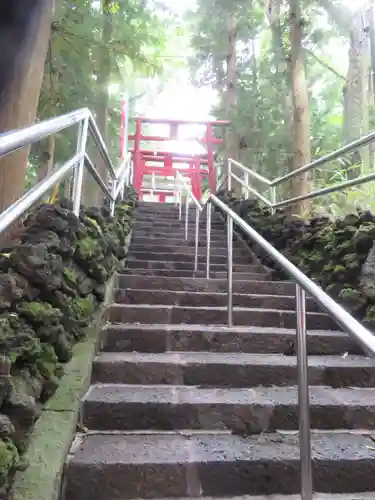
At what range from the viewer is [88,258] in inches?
108

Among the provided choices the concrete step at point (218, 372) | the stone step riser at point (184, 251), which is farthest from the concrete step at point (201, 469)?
the stone step riser at point (184, 251)

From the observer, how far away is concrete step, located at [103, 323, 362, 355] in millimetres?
2850

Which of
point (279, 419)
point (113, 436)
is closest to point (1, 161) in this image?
point (113, 436)

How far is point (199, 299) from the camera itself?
3.59 m

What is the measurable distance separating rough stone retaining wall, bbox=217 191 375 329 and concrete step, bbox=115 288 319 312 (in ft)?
1.03

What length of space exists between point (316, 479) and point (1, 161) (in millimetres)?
2410

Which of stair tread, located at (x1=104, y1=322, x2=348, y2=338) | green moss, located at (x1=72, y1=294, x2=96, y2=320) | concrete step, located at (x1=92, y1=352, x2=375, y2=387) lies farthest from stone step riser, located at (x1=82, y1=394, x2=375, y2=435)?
stair tread, located at (x1=104, y1=322, x2=348, y2=338)

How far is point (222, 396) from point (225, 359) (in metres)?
0.34

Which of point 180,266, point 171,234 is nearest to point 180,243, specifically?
point 171,234

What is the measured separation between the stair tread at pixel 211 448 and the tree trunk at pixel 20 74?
1.66 meters

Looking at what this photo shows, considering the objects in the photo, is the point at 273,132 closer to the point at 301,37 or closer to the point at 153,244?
the point at 301,37

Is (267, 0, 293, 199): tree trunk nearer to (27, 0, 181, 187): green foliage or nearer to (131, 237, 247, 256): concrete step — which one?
(131, 237, 247, 256): concrete step

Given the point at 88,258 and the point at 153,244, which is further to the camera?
the point at 153,244

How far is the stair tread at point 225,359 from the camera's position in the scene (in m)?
2.58
